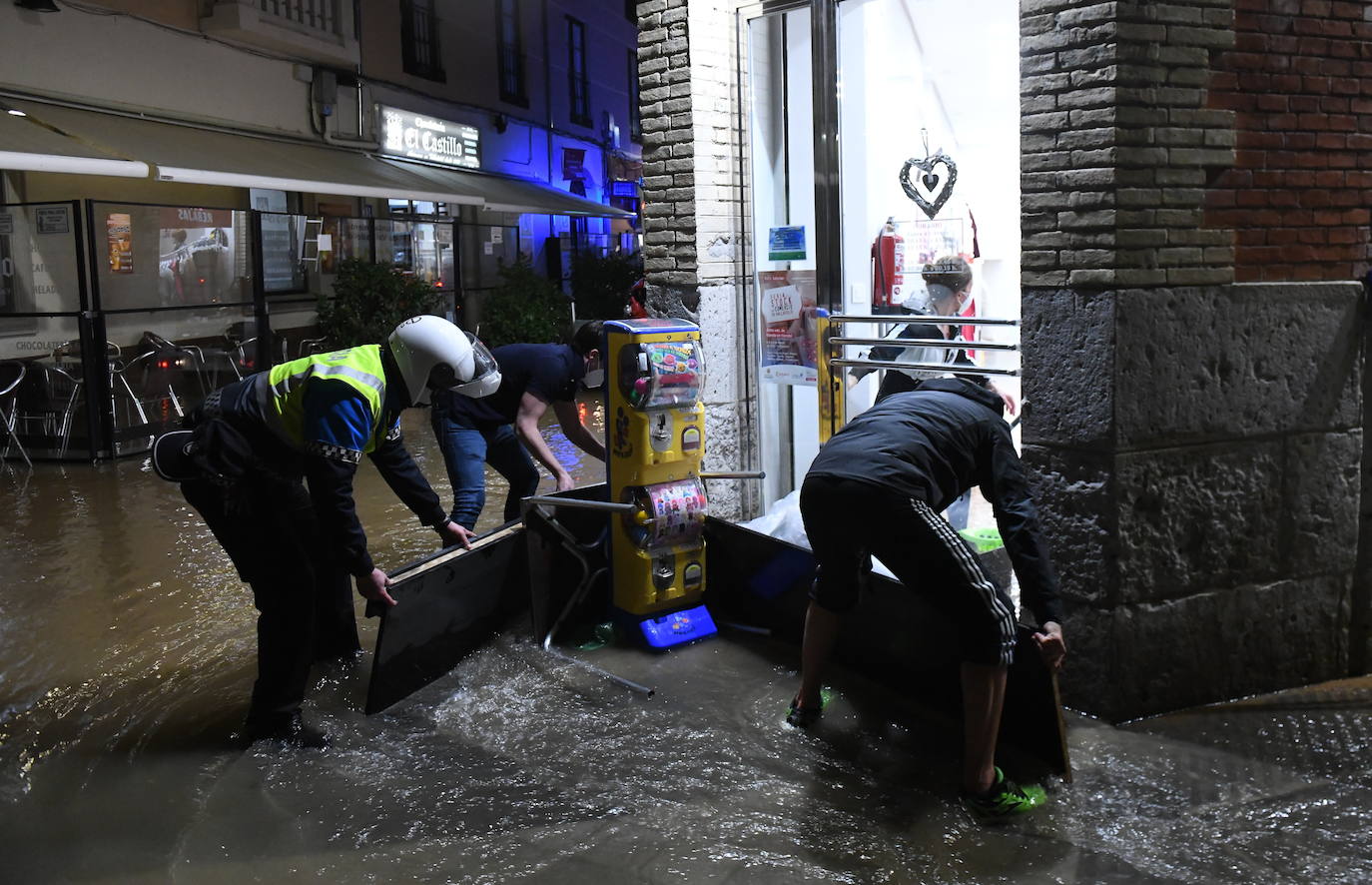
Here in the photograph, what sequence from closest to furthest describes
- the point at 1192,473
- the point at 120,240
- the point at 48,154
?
the point at 1192,473
the point at 48,154
the point at 120,240

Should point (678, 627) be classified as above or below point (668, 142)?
below

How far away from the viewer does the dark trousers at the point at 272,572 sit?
173 inches

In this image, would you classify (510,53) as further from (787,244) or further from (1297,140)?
(1297,140)

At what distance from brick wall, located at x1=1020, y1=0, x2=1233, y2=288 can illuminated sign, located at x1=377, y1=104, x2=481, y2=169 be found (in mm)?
14189

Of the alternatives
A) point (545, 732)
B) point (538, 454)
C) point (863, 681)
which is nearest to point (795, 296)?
point (538, 454)

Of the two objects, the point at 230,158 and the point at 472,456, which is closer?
the point at 472,456

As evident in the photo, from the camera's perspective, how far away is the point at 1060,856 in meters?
3.54

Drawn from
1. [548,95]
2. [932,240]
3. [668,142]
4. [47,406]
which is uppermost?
[548,95]

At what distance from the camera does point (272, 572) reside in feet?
14.7

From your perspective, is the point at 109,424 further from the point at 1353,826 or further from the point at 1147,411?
the point at 1353,826

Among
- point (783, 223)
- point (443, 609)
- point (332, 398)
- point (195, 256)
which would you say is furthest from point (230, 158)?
point (332, 398)

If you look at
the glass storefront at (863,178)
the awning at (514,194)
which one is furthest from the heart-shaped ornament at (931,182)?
the awning at (514,194)

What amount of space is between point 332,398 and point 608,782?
1.64m

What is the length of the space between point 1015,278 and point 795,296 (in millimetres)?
1459
